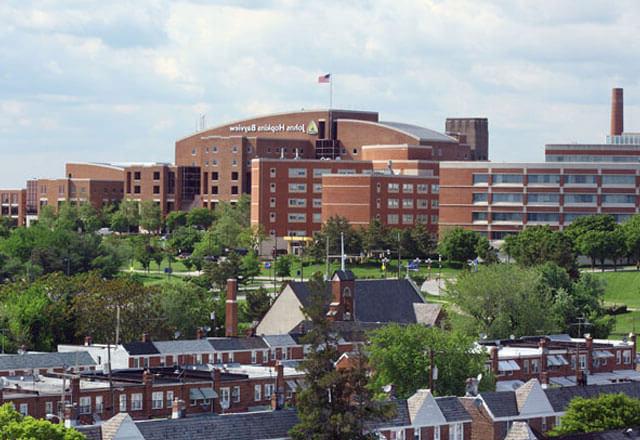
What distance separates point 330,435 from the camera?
249 feet

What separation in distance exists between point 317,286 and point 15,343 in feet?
195

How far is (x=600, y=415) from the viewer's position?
86938 mm

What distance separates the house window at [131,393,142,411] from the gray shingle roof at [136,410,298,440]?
62.2ft

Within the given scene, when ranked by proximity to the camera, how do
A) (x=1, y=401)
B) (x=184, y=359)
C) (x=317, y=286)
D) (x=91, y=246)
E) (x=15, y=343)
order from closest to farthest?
(x=317, y=286), (x=1, y=401), (x=184, y=359), (x=15, y=343), (x=91, y=246)

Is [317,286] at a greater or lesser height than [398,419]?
greater

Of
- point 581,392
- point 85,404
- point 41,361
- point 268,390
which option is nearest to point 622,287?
point 268,390

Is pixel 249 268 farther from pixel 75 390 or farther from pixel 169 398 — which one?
pixel 75 390

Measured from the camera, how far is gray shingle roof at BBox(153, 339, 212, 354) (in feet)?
401

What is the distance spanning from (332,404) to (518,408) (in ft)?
49.4

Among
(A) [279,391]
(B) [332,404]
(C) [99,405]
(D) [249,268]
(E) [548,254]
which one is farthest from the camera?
(D) [249,268]

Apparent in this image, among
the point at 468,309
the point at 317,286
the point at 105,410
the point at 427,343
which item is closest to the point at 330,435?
the point at 317,286

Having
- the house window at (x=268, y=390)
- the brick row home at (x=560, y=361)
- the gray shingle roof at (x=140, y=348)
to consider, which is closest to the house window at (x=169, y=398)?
the house window at (x=268, y=390)

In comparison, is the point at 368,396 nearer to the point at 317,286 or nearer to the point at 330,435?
the point at 330,435

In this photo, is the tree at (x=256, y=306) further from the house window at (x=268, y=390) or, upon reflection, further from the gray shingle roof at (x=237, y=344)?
the house window at (x=268, y=390)
